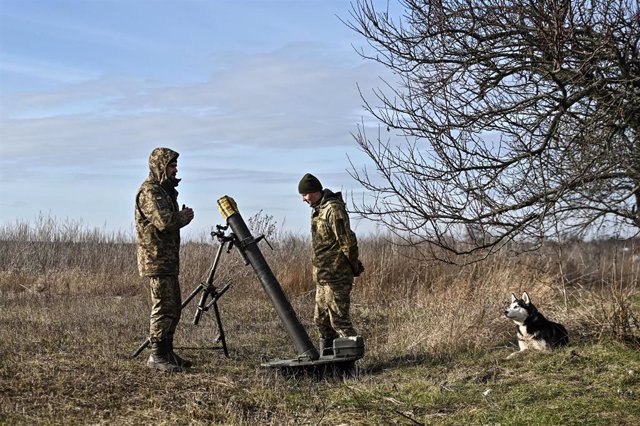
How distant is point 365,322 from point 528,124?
512 centimetres

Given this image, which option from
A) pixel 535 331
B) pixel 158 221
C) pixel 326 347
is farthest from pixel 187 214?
pixel 535 331

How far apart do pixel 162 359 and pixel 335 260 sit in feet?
6.94

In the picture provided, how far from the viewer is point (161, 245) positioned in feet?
27.2

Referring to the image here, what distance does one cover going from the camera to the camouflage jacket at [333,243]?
857 centimetres

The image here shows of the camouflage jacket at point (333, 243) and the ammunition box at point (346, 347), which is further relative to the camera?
the camouflage jacket at point (333, 243)

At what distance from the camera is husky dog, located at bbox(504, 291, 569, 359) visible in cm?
888

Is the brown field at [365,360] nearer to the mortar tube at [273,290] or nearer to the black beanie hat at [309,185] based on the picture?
the mortar tube at [273,290]

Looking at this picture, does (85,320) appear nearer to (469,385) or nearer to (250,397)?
(250,397)

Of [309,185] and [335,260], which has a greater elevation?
[309,185]

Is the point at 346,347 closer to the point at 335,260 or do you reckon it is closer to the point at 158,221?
the point at 335,260

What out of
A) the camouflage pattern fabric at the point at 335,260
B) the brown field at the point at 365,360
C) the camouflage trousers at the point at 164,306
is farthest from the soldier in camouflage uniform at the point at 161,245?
the camouflage pattern fabric at the point at 335,260

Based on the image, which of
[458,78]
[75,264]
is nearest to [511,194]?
[458,78]

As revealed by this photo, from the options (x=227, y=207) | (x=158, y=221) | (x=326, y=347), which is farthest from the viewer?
(x=326, y=347)

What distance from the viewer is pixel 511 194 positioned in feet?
28.8
